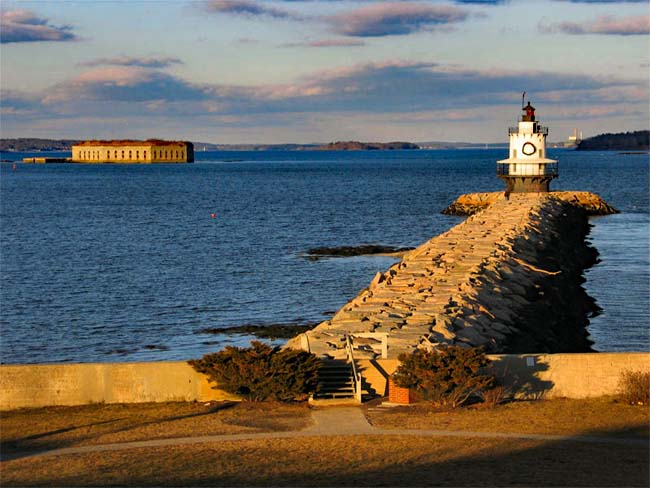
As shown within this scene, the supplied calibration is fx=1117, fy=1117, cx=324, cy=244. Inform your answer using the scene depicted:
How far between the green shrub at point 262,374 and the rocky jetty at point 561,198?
55.6m

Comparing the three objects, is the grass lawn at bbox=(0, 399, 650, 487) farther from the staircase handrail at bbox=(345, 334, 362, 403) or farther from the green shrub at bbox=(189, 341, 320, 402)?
the staircase handrail at bbox=(345, 334, 362, 403)

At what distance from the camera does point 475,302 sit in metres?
22.9

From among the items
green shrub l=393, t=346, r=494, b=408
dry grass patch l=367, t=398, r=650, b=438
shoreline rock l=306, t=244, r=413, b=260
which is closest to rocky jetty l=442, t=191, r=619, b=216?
shoreline rock l=306, t=244, r=413, b=260

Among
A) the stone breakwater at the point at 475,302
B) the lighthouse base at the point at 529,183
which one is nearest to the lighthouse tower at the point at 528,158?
the lighthouse base at the point at 529,183

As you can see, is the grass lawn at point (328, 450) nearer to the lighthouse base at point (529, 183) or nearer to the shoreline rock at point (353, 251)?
the shoreline rock at point (353, 251)

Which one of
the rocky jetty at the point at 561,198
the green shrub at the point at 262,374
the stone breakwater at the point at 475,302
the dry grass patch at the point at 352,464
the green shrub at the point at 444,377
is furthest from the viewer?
the rocky jetty at the point at 561,198

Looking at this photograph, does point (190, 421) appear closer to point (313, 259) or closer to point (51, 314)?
point (51, 314)

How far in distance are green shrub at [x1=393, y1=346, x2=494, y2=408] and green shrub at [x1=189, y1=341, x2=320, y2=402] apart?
1294 mm

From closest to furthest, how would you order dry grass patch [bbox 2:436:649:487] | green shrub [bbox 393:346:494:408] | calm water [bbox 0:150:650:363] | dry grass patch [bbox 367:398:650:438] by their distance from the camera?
1. dry grass patch [bbox 2:436:649:487]
2. dry grass patch [bbox 367:398:650:438]
3. green shrub [bbox 393:346:494:408]
4. calm water [bbox 0:150:650:363]

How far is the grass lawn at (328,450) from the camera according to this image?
11984 millimetres

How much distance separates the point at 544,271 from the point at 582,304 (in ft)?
5.57

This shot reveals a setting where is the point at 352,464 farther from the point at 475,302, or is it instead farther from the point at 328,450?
the point at 475,302

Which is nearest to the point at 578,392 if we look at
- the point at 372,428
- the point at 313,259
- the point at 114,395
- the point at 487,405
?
the point at 487,405

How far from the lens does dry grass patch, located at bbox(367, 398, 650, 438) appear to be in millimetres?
14336
